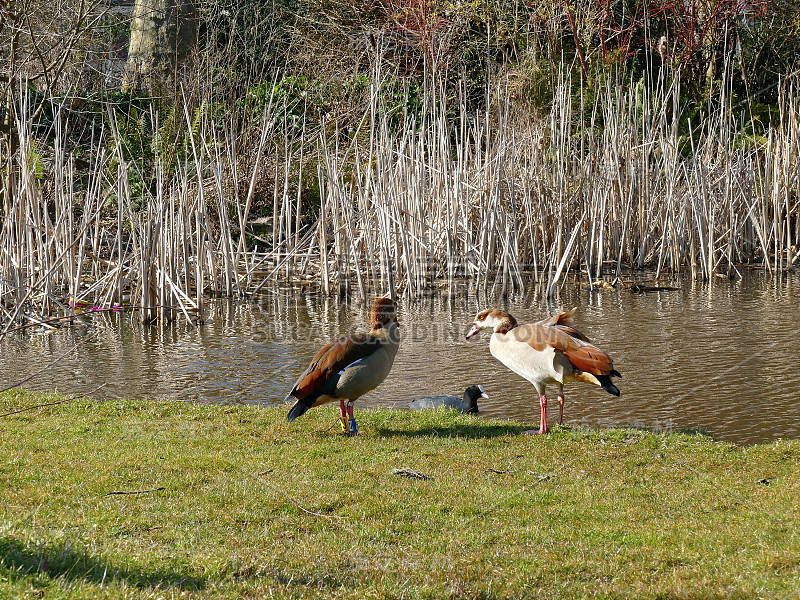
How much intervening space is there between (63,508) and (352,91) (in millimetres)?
16752

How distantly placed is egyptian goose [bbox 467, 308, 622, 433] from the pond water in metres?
0.69

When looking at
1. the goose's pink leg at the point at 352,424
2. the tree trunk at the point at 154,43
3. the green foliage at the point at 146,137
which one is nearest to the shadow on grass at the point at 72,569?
the goose's pink leg at the point at 352,424

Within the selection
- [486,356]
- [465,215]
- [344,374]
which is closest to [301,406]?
[344,374]

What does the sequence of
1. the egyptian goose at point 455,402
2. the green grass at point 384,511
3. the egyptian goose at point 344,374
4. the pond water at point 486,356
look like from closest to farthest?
the green grass at point 384,511
the egyptian goose at point 344,374
the egyptian goose at point 455,402
the pond water at point 486,356

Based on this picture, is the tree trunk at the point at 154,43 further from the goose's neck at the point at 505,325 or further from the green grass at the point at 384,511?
the goose's neck at the point at 505,325

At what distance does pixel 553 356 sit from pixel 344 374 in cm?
159

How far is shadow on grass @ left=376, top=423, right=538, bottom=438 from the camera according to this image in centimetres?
631

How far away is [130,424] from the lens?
662 centimetres

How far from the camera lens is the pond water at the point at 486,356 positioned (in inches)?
301

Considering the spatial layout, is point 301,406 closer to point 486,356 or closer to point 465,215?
point 486,356

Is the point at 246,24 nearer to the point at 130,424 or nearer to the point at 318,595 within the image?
the point at 130,424

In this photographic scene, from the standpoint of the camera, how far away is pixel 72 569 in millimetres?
3377

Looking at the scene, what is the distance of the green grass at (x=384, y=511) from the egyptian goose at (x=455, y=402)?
0.54 meters

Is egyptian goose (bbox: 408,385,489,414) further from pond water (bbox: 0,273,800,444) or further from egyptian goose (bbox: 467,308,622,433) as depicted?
egyptian goose (bbox: 467,308,622,433)
